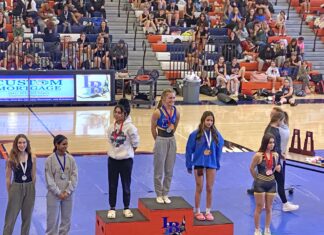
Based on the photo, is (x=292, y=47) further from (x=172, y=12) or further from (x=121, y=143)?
(x=121, y=143)

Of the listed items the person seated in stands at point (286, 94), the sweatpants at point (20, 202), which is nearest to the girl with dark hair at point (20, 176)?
the sweatpants at point (20, 202)

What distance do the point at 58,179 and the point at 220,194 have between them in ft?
13.7

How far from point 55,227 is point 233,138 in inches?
343

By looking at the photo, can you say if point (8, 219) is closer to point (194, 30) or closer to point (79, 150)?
point (79, 150)

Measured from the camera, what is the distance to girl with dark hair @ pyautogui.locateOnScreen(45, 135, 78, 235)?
353 inches

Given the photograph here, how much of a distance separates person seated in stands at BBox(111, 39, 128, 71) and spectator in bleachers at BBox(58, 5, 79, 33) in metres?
2.03

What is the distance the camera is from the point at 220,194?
40.9 feet

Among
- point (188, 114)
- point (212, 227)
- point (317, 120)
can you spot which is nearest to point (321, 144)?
point (317, 120)

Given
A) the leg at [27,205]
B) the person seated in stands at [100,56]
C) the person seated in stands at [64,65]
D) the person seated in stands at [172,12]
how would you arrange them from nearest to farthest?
the leg at [27,205] < the person seated in stands at [64,65] < the person seated in stands at [100,56] < the person seated in stands at [172,12]

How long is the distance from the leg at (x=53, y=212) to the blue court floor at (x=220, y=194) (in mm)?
949

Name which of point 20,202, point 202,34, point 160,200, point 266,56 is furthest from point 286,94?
point 20,202

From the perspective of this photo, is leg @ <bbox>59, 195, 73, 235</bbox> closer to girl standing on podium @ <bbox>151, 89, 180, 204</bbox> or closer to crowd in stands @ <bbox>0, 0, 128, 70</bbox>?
girl standing on podium @ <bbox>151, 89, 180, 204</bbox>

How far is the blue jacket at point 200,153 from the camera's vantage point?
10.0m

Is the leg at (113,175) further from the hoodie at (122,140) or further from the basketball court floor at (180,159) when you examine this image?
the basketball court floor at (180,159)
